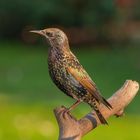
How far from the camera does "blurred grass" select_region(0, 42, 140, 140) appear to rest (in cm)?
1007

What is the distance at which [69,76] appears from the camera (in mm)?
4504

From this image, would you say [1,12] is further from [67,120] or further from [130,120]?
[67,120]

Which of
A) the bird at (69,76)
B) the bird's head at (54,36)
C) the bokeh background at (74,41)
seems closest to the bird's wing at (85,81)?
the bird at (69,76)

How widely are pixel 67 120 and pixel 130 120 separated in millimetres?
7284

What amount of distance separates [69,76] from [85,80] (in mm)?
87

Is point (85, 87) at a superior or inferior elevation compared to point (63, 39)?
inferior

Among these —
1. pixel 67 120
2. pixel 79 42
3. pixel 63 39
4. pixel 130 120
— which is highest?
pixel 63 39

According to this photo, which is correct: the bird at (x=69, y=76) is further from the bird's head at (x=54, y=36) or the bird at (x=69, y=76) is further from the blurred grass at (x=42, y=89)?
the blurred grass at (x=42, y=89)

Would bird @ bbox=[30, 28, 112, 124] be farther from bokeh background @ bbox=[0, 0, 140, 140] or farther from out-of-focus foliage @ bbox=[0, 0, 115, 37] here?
out-of-focus foliage @ bbox=[0, 0, 115, 37]

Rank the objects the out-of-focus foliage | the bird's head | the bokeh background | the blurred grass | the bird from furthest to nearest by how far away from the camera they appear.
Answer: the out-of-focus foliage
the bokeh background
the blurred grass
the bird
the bird's head

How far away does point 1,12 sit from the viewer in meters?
20.7

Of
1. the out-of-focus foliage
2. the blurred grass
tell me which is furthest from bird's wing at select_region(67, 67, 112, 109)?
the out-of-focus foliage

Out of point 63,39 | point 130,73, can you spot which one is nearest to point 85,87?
point 63,39

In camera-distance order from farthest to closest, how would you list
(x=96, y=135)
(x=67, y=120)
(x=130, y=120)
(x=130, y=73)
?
1. (x=130, y=73)
2. (x=130, y=120)
3. (x=96, y=135)
4. (x=67, y=120)
